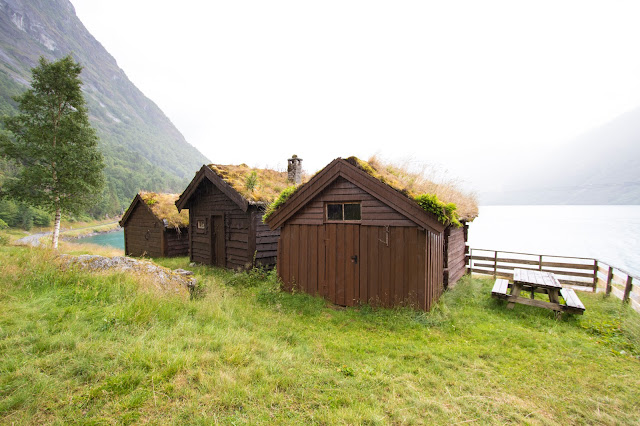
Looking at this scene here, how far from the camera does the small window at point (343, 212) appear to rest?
305 inches

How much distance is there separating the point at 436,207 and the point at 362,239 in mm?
2154

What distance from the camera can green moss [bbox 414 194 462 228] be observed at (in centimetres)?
615

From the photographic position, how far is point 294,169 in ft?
44.1

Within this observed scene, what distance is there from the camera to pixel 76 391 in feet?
10.1

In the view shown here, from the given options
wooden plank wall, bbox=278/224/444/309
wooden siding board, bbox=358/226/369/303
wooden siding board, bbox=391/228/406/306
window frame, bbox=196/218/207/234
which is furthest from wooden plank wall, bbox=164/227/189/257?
wooden siding board, bbox=391/228/406/306

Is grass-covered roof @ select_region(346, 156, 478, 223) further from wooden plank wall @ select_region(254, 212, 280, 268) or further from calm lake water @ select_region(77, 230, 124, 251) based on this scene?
calm lake water @ select_region(77, 230, 124, 251)

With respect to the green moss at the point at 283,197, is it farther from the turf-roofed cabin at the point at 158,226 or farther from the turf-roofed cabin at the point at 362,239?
the turf-roofed cabin at the point at 158,226

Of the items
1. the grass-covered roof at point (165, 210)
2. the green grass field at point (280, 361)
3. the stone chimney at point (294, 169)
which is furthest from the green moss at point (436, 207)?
the grass-covered roof at point (165, 210)

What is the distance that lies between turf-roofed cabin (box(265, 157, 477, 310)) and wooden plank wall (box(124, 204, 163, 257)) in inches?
455

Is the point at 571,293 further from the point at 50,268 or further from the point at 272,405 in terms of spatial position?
the point at 50,268

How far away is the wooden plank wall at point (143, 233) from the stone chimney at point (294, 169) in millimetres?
9023

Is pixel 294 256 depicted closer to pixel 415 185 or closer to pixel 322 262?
pixel 322 262

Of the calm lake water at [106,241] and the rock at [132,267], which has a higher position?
the rock at [132,267]

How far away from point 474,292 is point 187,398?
9261 millimetres
